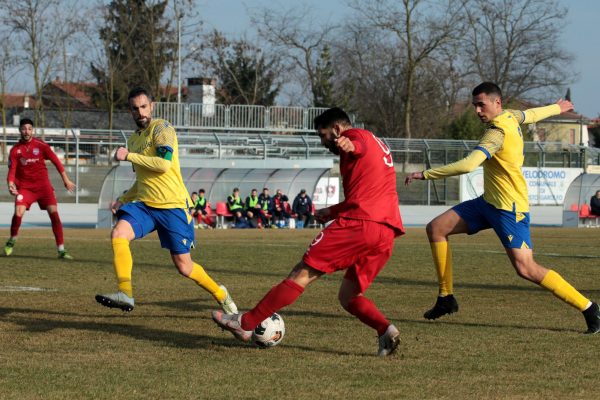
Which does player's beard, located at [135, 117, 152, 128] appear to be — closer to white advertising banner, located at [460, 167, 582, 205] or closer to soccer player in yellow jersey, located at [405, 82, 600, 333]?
soccer player in yellow jersey, located at [405, 82, 600, 333]

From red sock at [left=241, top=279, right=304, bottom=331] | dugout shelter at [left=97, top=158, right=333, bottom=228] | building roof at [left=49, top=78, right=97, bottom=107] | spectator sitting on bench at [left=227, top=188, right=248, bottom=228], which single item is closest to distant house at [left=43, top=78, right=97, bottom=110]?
building roof at [left=49, top=78, right=97, bottom=107]

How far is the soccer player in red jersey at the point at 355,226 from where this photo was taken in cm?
653

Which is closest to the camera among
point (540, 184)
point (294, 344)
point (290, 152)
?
point (294, 344)

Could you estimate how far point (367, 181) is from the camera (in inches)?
259

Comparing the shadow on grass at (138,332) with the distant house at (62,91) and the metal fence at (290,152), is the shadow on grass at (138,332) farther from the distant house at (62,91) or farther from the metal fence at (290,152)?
the distant house at (62,91)

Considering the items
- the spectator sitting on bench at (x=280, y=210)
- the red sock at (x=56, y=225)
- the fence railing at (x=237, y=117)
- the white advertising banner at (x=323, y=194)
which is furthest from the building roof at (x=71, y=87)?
the red sock at (x=56, y=225)

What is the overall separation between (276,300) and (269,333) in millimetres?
486

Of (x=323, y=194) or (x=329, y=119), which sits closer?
(x=329, y=119)

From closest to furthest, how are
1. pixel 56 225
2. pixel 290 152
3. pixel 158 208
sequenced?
pixel 158 208 → pixel 56 225 → pixel 290 152

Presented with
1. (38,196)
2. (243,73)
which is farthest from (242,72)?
(38,196)

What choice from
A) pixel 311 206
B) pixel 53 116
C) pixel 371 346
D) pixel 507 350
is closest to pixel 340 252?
pixel 371 346

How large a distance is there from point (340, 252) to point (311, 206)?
24329 millimetres

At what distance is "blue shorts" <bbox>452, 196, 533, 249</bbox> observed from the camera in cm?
798

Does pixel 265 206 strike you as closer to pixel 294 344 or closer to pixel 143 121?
pixel 143 121
